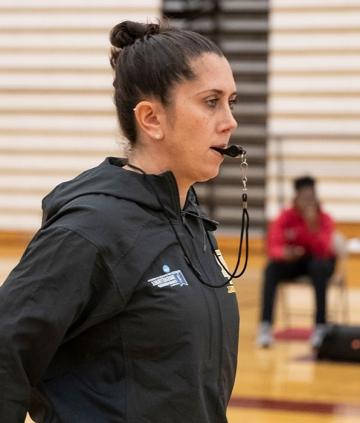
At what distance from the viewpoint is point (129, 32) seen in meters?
2.13

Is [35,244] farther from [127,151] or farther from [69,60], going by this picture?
[69,60]

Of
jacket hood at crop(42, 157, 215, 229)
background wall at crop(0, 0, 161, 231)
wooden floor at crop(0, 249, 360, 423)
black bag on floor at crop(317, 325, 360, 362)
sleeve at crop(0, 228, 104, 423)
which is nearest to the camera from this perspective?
sleeve at crop(0, 228, 104, 423)

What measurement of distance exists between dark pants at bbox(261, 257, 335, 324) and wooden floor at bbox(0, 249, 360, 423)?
0.88 ft

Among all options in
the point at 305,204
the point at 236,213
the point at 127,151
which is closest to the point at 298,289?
the point at 236,213

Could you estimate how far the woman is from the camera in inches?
74.1

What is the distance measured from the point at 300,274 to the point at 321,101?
4.62 m

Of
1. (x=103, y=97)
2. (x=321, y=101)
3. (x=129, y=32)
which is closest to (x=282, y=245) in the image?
(x=321, y=101)

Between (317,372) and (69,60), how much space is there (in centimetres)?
783

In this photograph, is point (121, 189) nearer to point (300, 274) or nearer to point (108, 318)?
point (108, 318)

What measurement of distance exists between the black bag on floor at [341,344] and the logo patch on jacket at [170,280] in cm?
568

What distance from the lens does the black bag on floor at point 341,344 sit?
7.52 meters

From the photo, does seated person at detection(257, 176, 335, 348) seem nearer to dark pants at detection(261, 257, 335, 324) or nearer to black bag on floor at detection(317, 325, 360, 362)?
dark pants at detection(261, 257, 335, 324)

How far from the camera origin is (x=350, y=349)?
7.53m

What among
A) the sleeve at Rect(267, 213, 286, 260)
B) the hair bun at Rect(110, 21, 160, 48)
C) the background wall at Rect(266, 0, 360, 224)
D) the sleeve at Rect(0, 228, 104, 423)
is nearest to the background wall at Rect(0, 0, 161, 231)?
the background wall at Rect(266, 0, 360, 224)
